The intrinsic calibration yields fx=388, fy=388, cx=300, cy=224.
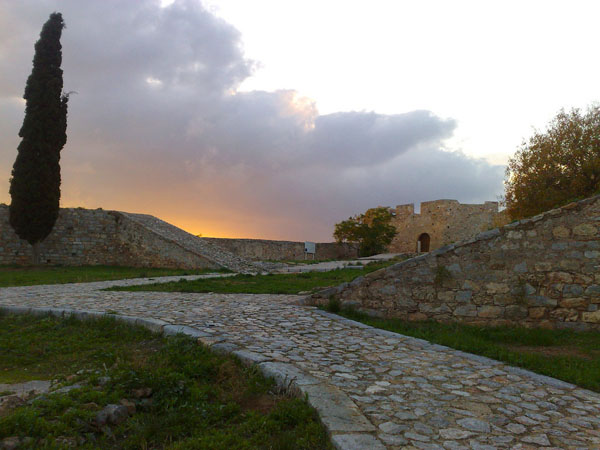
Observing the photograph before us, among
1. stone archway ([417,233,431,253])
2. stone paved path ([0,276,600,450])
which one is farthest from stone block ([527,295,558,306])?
stone archway ([417,233,431,253])

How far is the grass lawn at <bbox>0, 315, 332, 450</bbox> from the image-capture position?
→ 2.88 meters

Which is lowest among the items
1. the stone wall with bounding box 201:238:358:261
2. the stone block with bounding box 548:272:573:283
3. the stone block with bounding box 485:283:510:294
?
the stone block with bounding box 485:283:510:294

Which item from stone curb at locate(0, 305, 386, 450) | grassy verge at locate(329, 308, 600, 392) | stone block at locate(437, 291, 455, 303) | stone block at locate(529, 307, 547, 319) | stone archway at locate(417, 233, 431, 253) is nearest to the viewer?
stone curb at locate(0, 305, 386, 450)

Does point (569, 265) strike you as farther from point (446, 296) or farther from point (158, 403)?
point (158, 403)

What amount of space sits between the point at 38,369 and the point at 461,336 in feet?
18.5

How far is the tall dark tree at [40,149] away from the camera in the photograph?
1828 cm

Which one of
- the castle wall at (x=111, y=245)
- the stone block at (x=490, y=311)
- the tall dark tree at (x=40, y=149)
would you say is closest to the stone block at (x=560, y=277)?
the stone block at (x=490, y=311)

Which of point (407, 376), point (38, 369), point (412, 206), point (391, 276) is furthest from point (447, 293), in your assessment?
point (412, 206)

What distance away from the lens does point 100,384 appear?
3.63 m

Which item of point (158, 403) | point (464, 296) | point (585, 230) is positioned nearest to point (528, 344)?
point (464, 296)

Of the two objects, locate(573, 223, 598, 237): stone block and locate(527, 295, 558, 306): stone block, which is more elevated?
locate(573, 223, 598, 237): stone block

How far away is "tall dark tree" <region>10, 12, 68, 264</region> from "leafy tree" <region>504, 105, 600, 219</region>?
22.1 m

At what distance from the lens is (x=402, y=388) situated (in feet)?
12.2

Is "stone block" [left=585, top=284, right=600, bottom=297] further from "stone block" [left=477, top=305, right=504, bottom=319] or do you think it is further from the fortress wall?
the fortress wall
